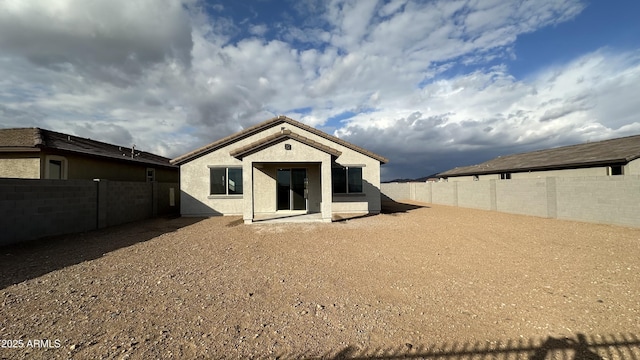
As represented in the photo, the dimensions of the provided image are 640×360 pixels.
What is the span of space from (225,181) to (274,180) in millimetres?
2709

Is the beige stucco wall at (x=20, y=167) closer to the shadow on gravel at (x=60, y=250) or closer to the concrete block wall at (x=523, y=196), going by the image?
the shadow on gravel at (x=60, y=250)

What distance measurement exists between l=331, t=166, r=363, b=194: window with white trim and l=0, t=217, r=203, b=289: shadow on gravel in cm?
863

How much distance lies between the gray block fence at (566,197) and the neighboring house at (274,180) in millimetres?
7716

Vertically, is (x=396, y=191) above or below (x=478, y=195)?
above

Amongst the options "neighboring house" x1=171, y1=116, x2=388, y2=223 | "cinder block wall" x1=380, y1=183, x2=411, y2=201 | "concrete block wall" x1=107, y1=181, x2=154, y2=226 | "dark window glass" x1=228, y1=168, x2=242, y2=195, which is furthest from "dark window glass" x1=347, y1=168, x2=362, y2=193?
"cinder block wall" x1=380, y1=183, x2=411, y2=201

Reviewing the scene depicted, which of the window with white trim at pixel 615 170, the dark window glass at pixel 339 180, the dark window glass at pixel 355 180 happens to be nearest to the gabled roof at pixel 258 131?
the dark window glass at pixel 355 180

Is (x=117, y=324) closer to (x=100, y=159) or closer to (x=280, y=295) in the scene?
(x=280, y=295)

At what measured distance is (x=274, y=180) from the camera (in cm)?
1477

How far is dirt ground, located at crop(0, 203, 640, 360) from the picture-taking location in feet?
10.2

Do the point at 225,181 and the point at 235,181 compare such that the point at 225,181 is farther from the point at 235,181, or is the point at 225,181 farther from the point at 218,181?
the point at 235,181

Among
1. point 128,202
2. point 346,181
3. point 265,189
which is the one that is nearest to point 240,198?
point 265,189

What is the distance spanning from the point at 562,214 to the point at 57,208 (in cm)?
2088

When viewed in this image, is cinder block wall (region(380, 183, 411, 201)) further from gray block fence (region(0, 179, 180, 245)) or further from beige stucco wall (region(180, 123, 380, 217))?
gray block fence (region(0, 179, 180, 245))

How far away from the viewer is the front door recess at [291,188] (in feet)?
48.9
